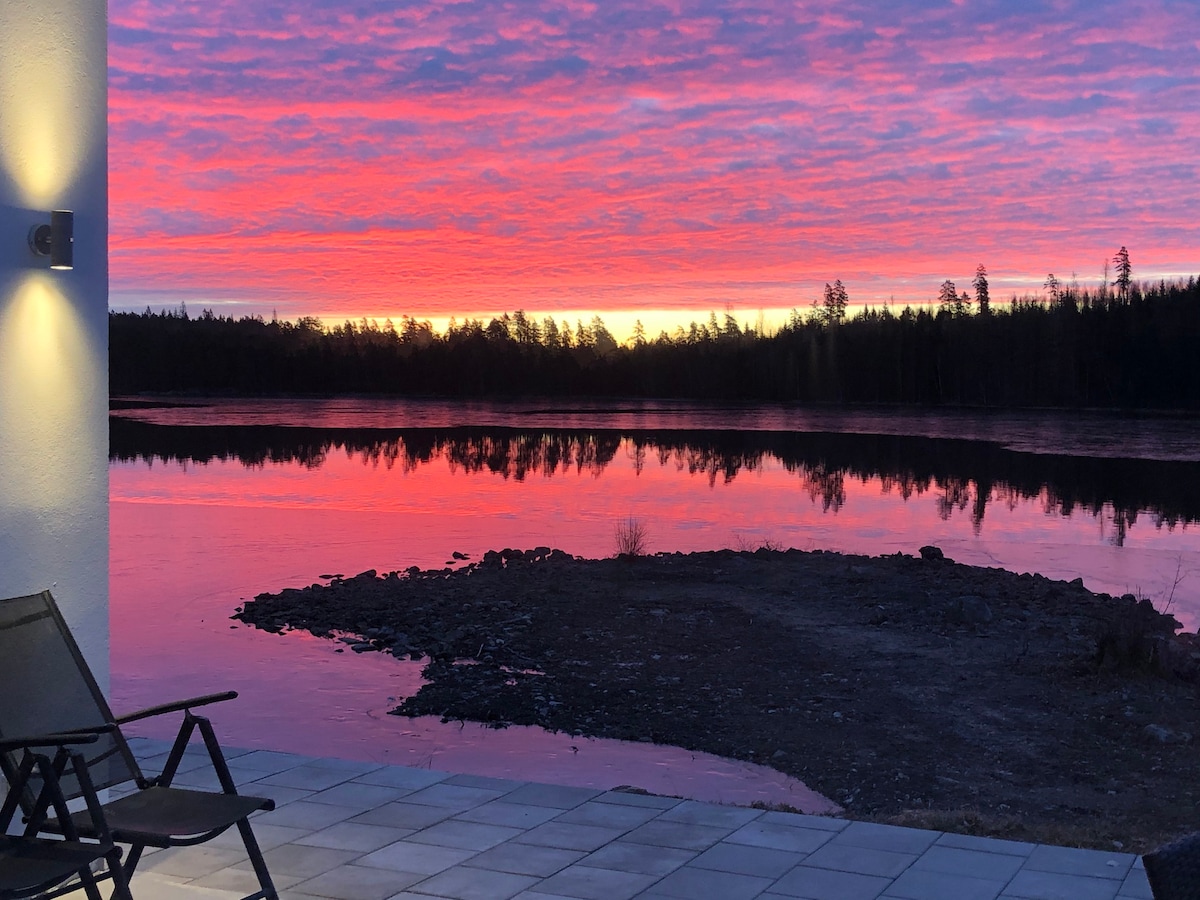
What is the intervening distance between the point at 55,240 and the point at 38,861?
1.91 metres

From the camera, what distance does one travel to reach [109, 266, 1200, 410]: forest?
197 ft

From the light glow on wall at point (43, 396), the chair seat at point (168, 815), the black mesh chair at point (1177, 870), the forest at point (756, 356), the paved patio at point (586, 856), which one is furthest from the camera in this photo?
the forest at point (756, 356)

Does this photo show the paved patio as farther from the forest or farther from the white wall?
the forest

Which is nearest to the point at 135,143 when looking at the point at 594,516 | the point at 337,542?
the point at 337,542

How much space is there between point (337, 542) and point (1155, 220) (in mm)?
18549

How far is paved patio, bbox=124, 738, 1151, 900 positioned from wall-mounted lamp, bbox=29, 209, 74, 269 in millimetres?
1808

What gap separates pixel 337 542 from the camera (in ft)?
57.7

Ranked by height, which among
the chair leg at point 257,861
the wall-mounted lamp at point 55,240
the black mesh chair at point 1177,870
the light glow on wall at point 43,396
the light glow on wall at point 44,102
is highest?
the light glow on wall at point 44,102

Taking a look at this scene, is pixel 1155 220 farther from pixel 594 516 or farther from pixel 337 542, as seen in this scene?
pixel 337 542

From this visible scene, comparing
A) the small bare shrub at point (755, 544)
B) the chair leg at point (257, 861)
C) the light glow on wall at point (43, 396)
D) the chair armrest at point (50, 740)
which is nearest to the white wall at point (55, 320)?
the light glow on wall at point (43, 396)

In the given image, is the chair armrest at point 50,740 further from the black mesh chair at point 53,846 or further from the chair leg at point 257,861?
the chair leg at point 257,861

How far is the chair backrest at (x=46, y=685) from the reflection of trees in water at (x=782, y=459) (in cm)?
1782

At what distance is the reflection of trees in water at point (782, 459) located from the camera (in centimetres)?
2447

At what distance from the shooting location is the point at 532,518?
68.8 feet
